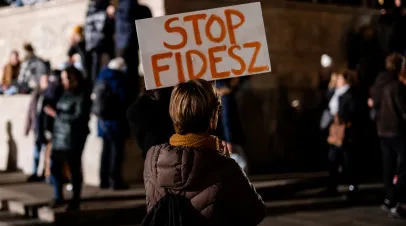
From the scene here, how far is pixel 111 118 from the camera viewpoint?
30.1 feet

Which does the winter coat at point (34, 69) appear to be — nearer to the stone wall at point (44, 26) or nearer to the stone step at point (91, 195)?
the stone wall at point (44, 26)

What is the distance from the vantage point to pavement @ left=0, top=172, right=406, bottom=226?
8.03 metres

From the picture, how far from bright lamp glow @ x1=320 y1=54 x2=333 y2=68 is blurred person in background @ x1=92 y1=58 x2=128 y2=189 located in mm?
4775

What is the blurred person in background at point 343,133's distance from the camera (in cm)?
911

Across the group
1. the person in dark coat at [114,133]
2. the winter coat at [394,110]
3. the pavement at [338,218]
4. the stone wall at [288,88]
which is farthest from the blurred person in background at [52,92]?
the winter coat at [394,110]

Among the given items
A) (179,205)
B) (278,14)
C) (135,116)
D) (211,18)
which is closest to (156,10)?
(278,14)

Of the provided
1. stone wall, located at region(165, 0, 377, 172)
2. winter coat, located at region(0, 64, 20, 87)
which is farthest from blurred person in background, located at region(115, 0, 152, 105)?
winter coat, located at region(0, 64, 20, 87)

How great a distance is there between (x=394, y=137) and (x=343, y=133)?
3.83 feet

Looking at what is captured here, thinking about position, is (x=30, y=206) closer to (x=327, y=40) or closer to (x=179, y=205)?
(x=179, y=205)

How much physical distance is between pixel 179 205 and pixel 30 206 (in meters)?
5.70

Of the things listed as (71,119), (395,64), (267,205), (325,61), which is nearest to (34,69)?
(71,119)

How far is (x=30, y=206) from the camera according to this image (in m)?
8.46

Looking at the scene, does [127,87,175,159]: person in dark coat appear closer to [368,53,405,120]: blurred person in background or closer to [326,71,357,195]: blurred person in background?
[368,53,405,120]: blurred person in background

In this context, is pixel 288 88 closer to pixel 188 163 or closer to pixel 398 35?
pixel 398 35
